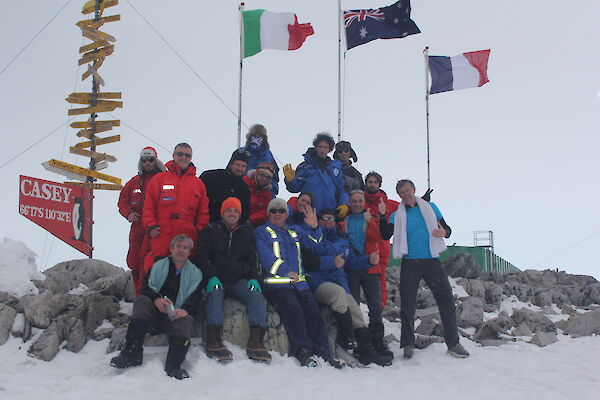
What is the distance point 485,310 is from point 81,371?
9.97 metres

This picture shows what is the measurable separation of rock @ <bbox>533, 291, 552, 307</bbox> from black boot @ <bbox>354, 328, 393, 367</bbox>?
9.86 m

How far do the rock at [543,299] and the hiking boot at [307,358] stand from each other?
1104 centimetres

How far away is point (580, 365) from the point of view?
22.9 feet

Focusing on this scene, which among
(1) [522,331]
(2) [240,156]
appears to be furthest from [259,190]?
(1) [522,331]

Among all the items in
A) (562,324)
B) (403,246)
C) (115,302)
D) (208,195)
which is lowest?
(562,324)

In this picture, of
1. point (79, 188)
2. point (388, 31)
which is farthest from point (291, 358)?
point (388, 31)

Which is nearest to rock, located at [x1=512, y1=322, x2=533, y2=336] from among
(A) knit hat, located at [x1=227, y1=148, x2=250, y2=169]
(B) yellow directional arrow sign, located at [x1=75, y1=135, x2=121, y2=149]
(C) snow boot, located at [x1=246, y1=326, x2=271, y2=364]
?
(C) snow boot, located at [x1=246, y1=326, x2=271, y2=364]

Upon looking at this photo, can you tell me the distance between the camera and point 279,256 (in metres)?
6.63

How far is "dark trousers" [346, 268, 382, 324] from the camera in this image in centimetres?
736

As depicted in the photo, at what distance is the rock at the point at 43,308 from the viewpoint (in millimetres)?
6914

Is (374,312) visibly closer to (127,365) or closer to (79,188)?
(127,365)

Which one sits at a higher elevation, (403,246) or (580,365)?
(403,246)

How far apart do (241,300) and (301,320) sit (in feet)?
2.72

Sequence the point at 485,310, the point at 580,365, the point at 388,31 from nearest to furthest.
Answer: the point at 580,365, the point at 485,310, the point at 388,31
